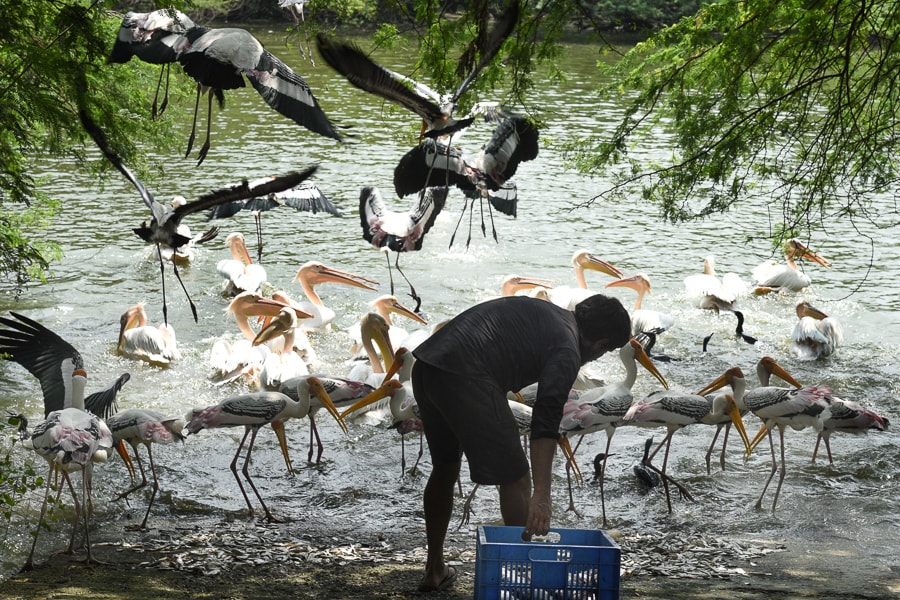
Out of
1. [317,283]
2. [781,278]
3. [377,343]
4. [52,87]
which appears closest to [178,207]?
[52,87]

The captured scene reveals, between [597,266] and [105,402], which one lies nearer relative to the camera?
[105,402]

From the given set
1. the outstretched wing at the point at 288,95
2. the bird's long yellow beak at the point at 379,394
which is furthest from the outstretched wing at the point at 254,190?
the bird's long yellow beak at the point at 379,394

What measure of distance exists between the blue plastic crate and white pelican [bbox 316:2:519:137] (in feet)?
8.55

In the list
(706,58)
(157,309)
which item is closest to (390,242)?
(157,309)

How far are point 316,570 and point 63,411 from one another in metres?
1.53

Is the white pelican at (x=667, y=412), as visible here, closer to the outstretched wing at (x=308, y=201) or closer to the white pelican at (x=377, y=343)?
the white pelican at (x=377, y=343)

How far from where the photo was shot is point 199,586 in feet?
14.9

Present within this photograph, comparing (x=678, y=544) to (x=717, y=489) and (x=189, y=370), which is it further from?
(x=189, y=370)

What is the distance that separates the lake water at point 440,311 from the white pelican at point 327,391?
0.77ft

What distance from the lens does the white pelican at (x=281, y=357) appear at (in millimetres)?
7520

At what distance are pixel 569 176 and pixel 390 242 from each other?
7.35 metres

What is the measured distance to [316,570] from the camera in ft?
15.8

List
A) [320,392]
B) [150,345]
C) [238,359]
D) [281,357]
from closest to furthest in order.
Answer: [320,392]
[281,357]
[238,359]
[150,345]

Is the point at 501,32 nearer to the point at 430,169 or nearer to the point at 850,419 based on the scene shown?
the point at 430,169
